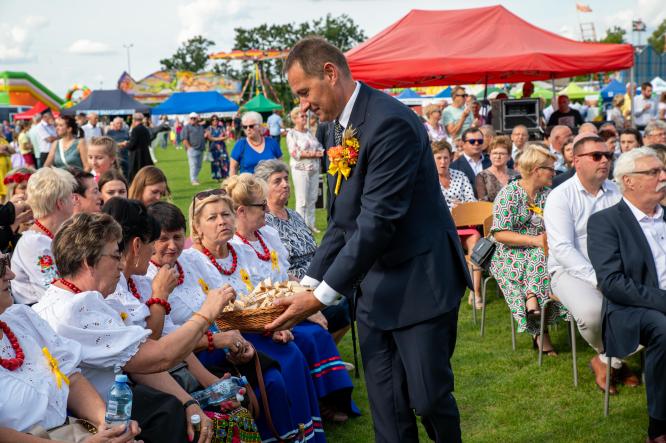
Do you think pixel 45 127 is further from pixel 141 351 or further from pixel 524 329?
pixel 141 351

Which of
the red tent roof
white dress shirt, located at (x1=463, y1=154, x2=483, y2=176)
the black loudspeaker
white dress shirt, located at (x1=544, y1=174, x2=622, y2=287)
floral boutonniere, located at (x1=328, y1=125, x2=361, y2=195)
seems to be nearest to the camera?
floral boutonniere, located at (x1=328, y1=125, x2=361, y2=195)

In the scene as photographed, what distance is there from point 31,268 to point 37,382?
2123mm

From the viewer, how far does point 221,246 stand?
4820 millimetres

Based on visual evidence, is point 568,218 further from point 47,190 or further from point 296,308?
point 47,190

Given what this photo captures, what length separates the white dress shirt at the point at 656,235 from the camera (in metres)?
4.71

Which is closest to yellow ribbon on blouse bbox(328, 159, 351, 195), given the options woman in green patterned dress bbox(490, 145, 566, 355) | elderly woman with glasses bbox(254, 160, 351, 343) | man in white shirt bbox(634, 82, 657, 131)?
elderly woman with glasses bbox(254, 160, 351, 343)

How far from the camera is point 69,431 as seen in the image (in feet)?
9.29

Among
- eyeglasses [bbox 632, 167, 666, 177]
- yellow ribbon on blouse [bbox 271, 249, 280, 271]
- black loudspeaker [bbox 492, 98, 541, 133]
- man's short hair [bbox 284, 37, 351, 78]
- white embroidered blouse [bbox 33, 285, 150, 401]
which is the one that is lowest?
yellow ribbon on blouse [bbox 271, 249, 280, 271]

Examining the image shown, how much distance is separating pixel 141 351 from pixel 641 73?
2420 inches

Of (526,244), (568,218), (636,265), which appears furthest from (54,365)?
(526,244)

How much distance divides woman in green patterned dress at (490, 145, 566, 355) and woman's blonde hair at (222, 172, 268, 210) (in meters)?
2.21

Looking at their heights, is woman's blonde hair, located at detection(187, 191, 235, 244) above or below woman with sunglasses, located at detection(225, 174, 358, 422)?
above

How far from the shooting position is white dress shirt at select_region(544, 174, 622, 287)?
→ 547 centimetres

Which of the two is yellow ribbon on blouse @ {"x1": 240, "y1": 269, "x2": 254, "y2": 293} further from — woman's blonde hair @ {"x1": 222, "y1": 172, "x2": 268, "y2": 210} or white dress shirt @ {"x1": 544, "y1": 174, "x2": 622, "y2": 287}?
white dress shirt @ {"x1": 544, "y1": 174, "x2": 622, "y2": 287}
